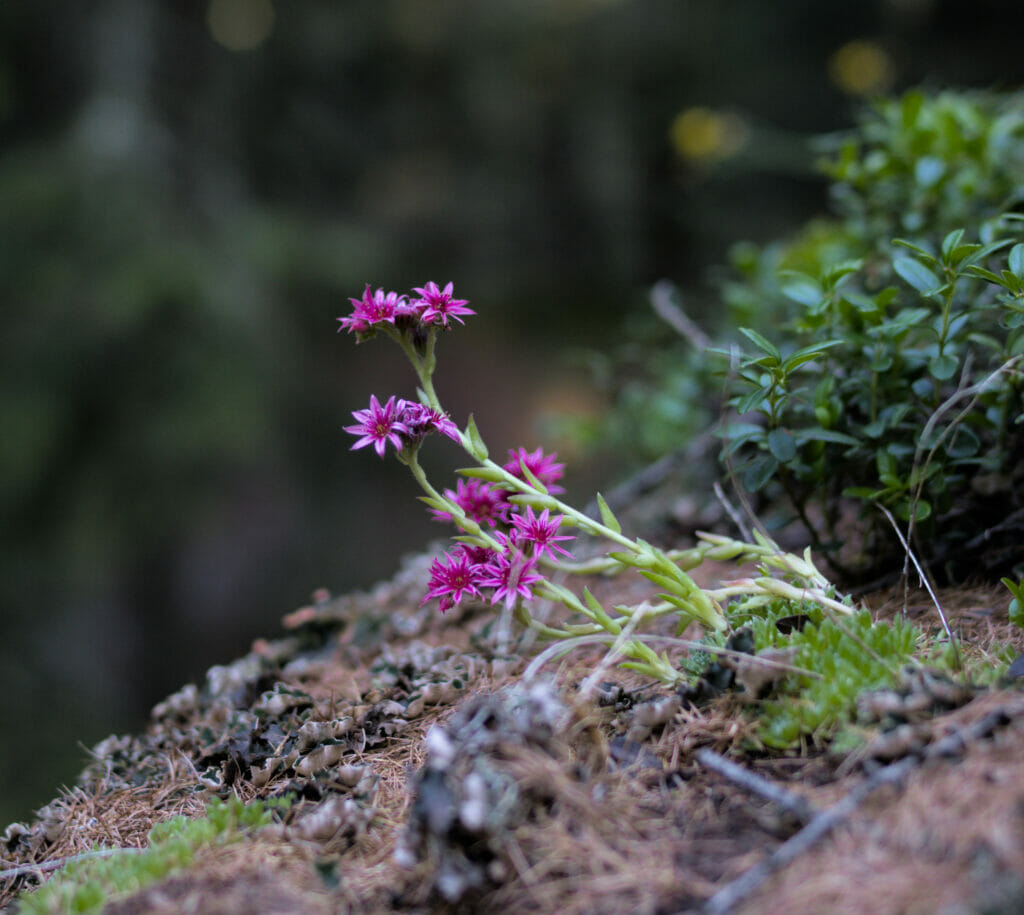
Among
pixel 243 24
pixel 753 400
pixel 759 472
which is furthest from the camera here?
pixel 243 24

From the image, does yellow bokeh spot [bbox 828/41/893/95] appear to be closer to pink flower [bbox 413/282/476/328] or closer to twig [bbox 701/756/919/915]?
pink flower [bbox 413/282/476/328]

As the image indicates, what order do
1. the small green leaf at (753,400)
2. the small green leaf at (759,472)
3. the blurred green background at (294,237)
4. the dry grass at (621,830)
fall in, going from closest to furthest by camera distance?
1. the dry grass at (621,830)
2. the small green leaf at (753,400)
3. the small green leaf at (759,472)
4. the blurred green background at (294,237)

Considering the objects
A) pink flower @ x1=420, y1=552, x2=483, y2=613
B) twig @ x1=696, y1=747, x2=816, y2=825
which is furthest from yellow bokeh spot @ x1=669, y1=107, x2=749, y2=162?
twig @ x1=696, y1=747, x2=816, y2=825

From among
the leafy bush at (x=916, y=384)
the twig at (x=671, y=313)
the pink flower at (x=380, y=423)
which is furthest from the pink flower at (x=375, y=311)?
A: the twig at (x=671, y=313)

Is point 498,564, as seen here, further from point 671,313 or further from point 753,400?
point 671,313

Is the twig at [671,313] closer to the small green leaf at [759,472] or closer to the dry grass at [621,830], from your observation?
the small green leaf at [759,472]

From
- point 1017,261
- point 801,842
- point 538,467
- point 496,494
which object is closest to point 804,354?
point 1017,261

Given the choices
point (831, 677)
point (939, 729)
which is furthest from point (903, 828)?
point (831, 677)
